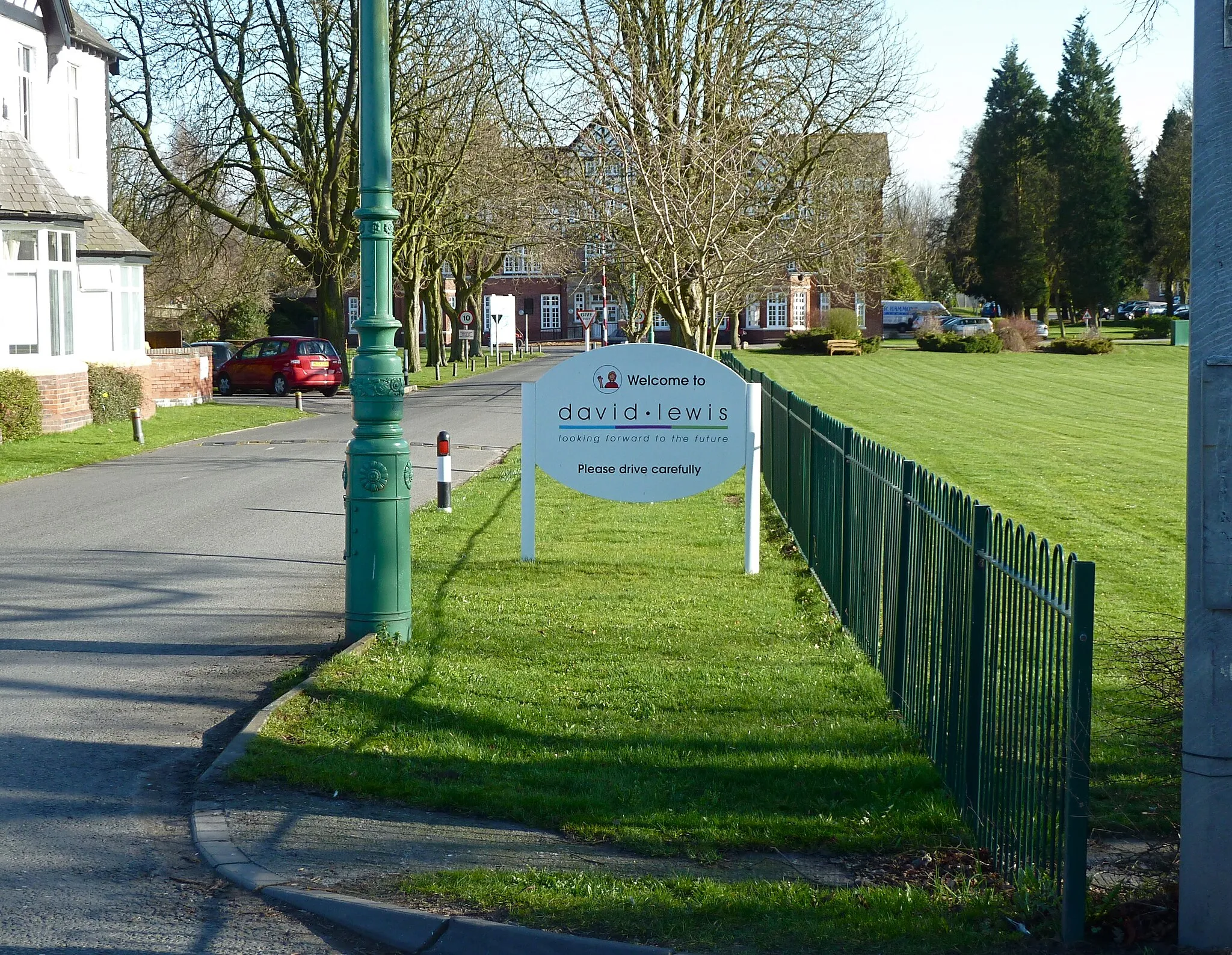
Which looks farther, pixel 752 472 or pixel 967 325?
pixel 967 325

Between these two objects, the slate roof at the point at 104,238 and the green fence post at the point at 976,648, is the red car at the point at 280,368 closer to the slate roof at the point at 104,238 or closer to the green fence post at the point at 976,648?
the slate roof at the point at 104,238

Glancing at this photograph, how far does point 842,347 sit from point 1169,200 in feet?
92.3

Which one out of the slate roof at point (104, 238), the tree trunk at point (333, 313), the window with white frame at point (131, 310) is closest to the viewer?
the slate roof at point (104, 238)

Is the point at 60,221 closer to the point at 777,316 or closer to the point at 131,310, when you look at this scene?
the point at 131,310

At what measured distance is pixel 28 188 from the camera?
923 inches

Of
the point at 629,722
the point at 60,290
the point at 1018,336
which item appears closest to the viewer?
the point at 629,722

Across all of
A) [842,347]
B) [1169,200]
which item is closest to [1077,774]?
[842,347]

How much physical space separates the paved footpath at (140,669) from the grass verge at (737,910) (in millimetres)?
491

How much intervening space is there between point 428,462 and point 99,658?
11.6m

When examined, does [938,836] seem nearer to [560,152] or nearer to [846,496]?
[846,496]

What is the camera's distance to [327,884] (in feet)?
15.7

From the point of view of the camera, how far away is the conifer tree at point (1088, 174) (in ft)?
248

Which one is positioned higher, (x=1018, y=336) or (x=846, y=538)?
(x=1018, y=336)

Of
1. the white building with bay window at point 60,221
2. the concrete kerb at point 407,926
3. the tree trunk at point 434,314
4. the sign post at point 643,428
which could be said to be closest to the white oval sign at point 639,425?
the sign post at point 643,428
